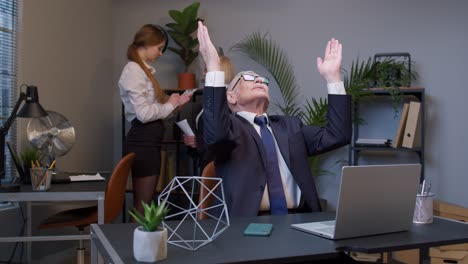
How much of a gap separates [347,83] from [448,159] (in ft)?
3.53

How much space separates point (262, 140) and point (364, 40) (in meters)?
2.79

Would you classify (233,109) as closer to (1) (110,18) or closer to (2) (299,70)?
(2) (299,70)

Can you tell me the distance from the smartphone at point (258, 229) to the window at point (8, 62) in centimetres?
223

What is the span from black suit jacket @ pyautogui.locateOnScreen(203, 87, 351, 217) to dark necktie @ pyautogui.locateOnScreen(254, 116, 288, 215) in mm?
31

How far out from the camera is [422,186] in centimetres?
170

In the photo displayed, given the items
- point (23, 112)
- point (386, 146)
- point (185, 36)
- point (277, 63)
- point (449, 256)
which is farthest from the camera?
point (277, 63)

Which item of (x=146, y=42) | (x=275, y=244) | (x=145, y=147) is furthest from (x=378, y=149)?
(x=275, y=244)

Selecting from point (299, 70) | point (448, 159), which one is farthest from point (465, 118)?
point (299, 70)

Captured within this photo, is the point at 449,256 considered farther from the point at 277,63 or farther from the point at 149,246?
the point at 149,246

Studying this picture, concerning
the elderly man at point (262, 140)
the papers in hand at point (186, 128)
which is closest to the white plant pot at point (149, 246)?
the elderly man at point (262, 140)

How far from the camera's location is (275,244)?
1308mm

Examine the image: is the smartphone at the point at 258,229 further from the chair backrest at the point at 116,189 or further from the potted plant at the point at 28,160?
the potted plant at the point at 28,160

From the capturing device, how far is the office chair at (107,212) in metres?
2.83

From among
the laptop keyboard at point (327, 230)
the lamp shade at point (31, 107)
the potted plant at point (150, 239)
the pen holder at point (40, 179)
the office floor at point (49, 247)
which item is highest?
the lamp shade at point (31, 107)
